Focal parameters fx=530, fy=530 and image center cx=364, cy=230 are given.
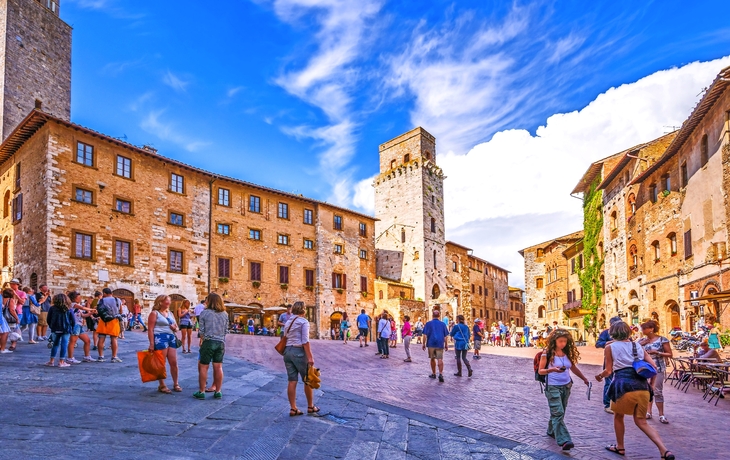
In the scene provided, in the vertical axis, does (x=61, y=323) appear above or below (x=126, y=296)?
below

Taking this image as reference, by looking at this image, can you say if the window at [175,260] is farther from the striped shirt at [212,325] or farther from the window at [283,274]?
the striped shirt at [212,325]

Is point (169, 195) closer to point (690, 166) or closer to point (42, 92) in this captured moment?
point (42, 92)

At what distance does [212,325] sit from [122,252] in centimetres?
2291

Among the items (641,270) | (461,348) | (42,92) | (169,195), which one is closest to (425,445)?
(461,348)

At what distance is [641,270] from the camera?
2767 centimetres

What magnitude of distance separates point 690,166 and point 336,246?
24946mm

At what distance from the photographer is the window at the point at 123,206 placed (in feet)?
91.9

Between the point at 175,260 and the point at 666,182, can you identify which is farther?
the point at 175,260

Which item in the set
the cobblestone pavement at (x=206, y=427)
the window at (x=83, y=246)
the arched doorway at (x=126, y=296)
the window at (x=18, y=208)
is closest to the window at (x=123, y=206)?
the window at (x=83, y=246)

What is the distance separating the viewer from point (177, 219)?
31438 millimetres

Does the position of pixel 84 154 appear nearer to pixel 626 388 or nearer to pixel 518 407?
pixel 518 407

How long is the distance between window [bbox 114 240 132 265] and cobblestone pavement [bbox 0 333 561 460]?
19748mm

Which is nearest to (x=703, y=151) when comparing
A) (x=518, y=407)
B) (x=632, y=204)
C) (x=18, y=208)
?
(x=632, y=204)

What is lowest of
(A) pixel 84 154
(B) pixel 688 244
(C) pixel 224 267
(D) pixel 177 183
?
(C) pixel 224 267
